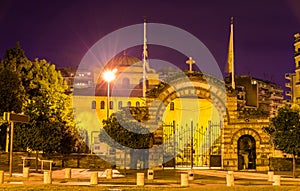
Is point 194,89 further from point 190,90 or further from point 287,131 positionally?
point 287,131

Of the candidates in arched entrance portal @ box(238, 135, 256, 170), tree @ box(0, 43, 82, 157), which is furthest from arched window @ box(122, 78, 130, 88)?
arched entrance portal @ box(238, 135, 256, 170)

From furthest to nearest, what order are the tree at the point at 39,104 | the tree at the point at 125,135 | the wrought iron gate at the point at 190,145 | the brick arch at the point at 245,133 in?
the wrought iron gate at the point at 190,145 → the brick arch at the point at 245,133 → the tree at the point at 39,104 → the tree at the point at 125,135

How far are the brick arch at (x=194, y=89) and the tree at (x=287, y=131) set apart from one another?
19.7ft

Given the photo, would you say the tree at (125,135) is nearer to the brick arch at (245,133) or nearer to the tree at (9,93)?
the brick arch at (245,133)

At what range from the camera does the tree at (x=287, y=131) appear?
29.6 metres

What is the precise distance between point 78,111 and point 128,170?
4595 cm

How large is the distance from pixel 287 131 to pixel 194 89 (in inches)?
332

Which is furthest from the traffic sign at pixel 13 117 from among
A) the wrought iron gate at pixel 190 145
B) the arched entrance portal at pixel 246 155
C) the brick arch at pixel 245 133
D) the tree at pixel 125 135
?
the arched entrance portal at pixel 246 155

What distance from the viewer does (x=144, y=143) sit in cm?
3066

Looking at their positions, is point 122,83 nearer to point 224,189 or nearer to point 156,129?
point 156,129

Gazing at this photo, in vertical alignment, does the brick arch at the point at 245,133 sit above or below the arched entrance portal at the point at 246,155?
above

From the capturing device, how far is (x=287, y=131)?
2972 centimetres

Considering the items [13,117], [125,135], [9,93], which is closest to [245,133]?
[125,135]

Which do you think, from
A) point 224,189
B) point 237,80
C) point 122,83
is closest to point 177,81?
point 224,189
